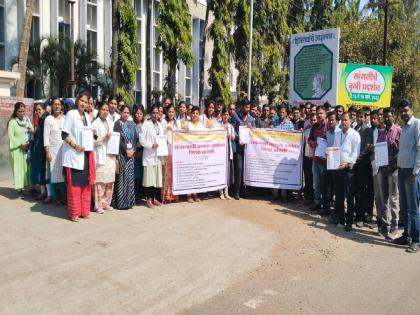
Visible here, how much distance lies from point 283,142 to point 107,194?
376cm

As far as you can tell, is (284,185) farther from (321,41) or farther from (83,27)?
(83,27)

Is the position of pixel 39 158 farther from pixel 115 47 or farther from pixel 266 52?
pixel 266 52


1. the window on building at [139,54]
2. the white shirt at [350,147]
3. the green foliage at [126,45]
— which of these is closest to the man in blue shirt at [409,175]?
the white shirt at [350,147]

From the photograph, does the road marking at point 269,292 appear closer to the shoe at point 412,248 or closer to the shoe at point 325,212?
the shoe at point 412,248

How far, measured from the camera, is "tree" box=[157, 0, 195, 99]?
19203 mm

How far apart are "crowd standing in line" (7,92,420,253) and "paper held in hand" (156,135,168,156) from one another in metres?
0.06

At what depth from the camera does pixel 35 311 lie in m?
4.11

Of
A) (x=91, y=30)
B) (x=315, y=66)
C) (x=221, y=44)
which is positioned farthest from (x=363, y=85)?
(x=91, y=30)

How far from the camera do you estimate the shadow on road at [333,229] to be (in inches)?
276

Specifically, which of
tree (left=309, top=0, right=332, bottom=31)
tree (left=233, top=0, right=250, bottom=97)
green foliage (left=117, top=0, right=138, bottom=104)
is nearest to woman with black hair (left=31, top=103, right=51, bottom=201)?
green foliage (left=117, top=0, right=138, bottom=104)

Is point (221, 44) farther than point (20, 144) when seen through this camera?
Yes

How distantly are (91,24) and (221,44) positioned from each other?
694 cm

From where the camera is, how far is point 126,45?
17703 mm

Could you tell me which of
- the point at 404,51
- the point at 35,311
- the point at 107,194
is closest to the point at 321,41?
the point at 107,194
